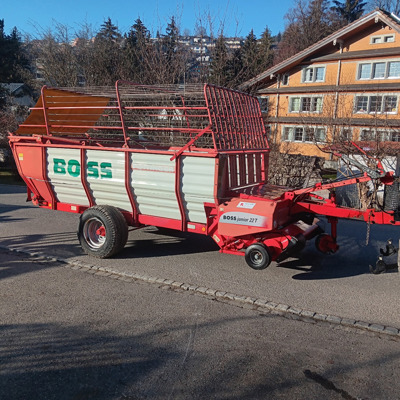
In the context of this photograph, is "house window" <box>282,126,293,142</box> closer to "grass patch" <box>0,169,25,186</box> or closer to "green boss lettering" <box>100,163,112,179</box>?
"grass patch" <box>0,169,25,186</box>

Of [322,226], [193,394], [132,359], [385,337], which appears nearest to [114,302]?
[132,359]

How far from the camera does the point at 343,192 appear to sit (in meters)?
11.0

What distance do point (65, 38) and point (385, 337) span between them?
2017 centimetres

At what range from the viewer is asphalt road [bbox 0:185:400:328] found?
4.94m

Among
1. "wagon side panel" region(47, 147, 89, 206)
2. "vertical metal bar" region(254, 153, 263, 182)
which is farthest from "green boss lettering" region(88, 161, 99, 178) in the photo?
"vertical metal bar" region(254, 153, 263, 182)

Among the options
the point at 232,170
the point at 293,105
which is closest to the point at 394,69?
the point at 293,105

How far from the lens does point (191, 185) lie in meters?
5.72

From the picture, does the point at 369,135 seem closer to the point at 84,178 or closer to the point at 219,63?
the point at 219,63

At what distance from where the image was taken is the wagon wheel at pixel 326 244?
629 cm

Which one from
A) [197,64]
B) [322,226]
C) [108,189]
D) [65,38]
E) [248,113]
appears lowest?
[322,226]

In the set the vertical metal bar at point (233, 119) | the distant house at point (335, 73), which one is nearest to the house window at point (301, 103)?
the distant house at point (335, 73)

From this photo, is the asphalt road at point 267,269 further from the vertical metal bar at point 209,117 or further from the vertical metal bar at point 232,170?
the vertical metal bar at point 209,117

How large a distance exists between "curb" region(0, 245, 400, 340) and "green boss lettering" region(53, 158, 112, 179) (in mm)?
1510

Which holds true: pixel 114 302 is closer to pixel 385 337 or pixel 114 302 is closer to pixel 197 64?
pixel 385 337
